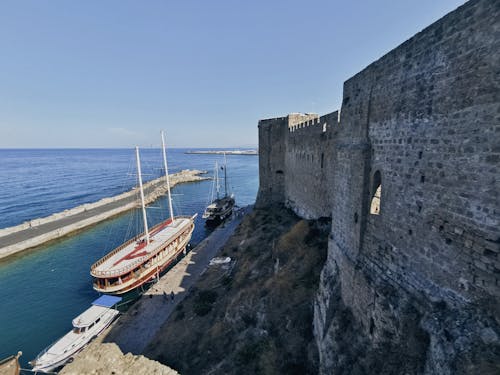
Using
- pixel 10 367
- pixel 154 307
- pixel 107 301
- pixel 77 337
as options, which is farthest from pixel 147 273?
pixel 10 367

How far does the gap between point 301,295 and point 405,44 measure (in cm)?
1160

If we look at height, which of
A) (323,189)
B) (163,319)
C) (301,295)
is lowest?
(163,319)

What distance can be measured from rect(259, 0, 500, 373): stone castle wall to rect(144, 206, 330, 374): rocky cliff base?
2.38 meters

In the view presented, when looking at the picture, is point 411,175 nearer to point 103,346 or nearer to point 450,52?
point 450,52

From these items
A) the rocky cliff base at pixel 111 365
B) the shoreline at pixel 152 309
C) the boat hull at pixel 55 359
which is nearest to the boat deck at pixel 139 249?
the shoreline at pixel 152 309

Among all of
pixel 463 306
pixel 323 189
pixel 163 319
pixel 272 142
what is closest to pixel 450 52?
pixel 463 306

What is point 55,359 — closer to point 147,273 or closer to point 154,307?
point 154,307

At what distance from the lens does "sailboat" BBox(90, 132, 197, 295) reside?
2205 cm

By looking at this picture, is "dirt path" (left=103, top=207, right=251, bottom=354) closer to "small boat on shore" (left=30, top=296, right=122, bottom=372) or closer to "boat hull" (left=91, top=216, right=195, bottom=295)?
"small boat on shore" (left=30, top=296, right=122, bottom=372)

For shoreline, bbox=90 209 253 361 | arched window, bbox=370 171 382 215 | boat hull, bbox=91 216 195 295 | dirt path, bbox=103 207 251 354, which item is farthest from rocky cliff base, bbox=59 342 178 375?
boat hull, bbox=91 216 195 295

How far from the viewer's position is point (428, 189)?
5.87 m

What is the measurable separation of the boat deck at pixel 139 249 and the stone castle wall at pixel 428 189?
19.8m

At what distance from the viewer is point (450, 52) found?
17.1 ft

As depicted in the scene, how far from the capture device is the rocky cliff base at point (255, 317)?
1125cm
